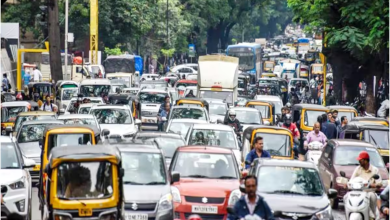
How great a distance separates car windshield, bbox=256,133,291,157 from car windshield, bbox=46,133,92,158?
419cm

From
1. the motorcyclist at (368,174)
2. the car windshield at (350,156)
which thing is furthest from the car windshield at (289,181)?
the car windshield at (350,156)

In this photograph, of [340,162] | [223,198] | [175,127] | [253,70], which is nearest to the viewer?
[223,198]

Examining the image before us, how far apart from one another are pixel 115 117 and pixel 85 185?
16902mm

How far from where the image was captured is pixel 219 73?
155 ft

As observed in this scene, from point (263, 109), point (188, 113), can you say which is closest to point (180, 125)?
point (188, 113)

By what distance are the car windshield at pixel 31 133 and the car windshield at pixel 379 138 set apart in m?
8.28

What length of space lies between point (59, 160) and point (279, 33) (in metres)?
168

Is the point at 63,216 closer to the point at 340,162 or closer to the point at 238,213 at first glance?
the point at 238,213

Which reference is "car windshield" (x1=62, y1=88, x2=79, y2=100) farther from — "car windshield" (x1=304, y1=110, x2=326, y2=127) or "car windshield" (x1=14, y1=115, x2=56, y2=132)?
"car windshield" (x1=14, y1=115, x2=56, y2=132)

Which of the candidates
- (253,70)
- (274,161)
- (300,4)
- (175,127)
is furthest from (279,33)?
(274,161)

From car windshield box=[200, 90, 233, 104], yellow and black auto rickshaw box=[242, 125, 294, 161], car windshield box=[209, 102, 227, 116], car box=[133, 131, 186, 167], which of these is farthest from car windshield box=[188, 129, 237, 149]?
car windshield box=[200, 90, 233, 104]

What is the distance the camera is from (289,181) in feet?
57.7

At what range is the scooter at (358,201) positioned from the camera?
1762 cm

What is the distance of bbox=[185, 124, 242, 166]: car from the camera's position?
83.5 feet
